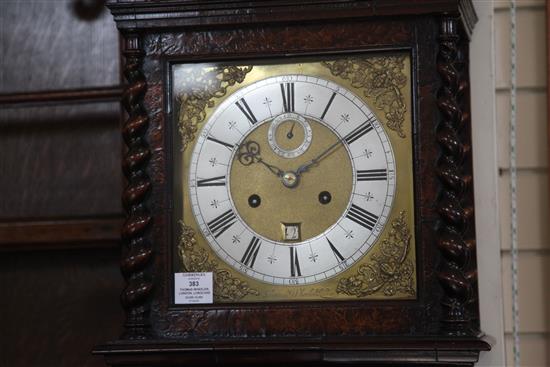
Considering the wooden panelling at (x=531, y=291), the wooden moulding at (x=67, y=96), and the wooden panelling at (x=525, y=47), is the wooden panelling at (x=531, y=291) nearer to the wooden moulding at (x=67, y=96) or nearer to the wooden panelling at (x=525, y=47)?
the wooden panelling at (x=525, y=47)

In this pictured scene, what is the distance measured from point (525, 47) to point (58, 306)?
100cm

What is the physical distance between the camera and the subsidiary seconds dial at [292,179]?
1.79 metres

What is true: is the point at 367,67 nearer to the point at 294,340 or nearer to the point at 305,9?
the point at 305,9

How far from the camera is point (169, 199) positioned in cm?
183

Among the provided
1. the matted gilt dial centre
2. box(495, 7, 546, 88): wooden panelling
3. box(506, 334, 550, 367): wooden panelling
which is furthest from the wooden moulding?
box(506, 334, 550, 367): wooden panelling

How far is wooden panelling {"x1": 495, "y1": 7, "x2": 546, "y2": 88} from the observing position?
79.0 inches

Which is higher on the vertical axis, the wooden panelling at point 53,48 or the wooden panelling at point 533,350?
the wooden panelling at point 53,48

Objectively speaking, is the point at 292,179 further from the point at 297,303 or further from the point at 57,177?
the point at 57,177

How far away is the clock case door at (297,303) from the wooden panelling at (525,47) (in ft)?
0.57

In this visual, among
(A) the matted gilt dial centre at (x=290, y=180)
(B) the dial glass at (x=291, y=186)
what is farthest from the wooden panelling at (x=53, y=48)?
(A) the matted gilt dial centre at (x=290, y=180)

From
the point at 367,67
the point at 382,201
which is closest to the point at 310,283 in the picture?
the point at 382,201

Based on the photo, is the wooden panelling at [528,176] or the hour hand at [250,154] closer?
the hour hand at [250,154]

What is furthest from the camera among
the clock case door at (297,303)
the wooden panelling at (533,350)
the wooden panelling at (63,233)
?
the wooden panelling at (63,233)

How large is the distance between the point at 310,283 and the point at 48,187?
0.64 meters
